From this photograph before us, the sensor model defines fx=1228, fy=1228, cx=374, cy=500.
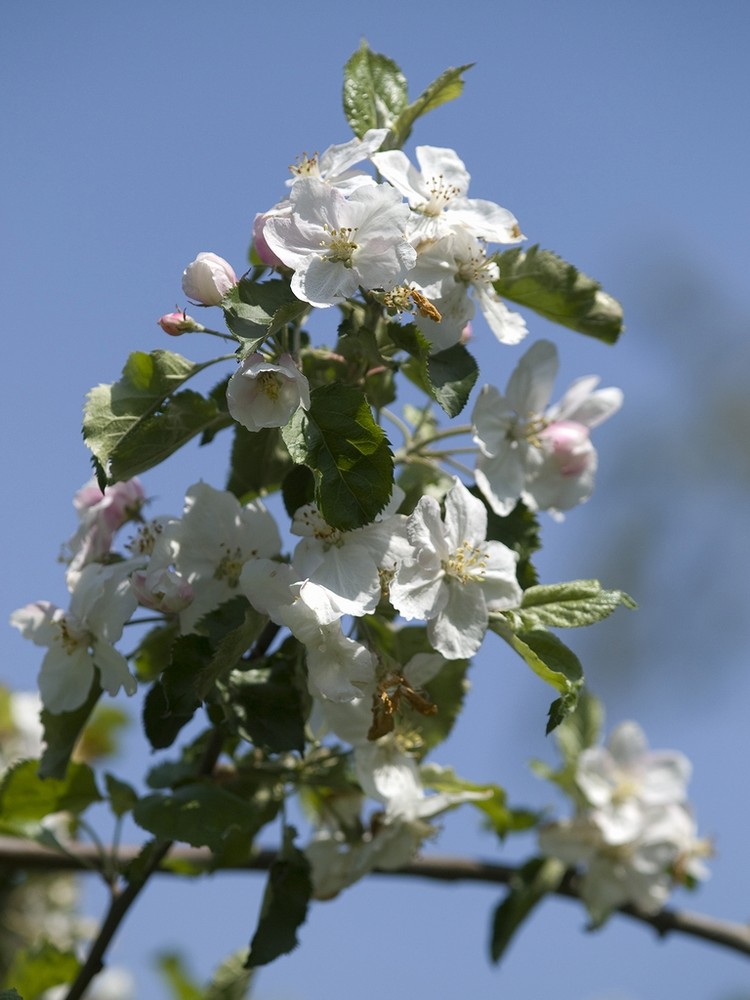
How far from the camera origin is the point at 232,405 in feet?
4.56

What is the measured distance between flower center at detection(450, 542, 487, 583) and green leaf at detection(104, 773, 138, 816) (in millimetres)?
721

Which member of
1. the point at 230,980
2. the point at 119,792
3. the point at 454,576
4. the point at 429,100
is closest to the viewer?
the point at 454,576

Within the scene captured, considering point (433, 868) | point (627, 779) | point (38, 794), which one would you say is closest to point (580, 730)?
point (627, 779)

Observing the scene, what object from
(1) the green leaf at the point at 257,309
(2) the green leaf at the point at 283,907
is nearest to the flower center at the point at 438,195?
(1) the green leaf at the point at 257,309

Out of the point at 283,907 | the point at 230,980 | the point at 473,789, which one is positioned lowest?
the point at 230,980

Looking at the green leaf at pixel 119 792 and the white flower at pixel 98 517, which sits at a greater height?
the white flower at pixel 98 517

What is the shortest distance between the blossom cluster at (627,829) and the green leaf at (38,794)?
1.02 metres

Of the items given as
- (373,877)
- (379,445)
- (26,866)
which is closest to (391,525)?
(379,445)

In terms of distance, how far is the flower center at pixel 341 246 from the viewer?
1452 mm

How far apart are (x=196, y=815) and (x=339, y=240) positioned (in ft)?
2.56

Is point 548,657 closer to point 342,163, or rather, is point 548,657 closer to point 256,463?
point 256,463

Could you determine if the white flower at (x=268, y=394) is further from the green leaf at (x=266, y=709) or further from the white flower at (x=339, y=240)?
the green leaf at (x=266, y=709)

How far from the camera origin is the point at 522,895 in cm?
248

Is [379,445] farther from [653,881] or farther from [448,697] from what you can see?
[653,881]
